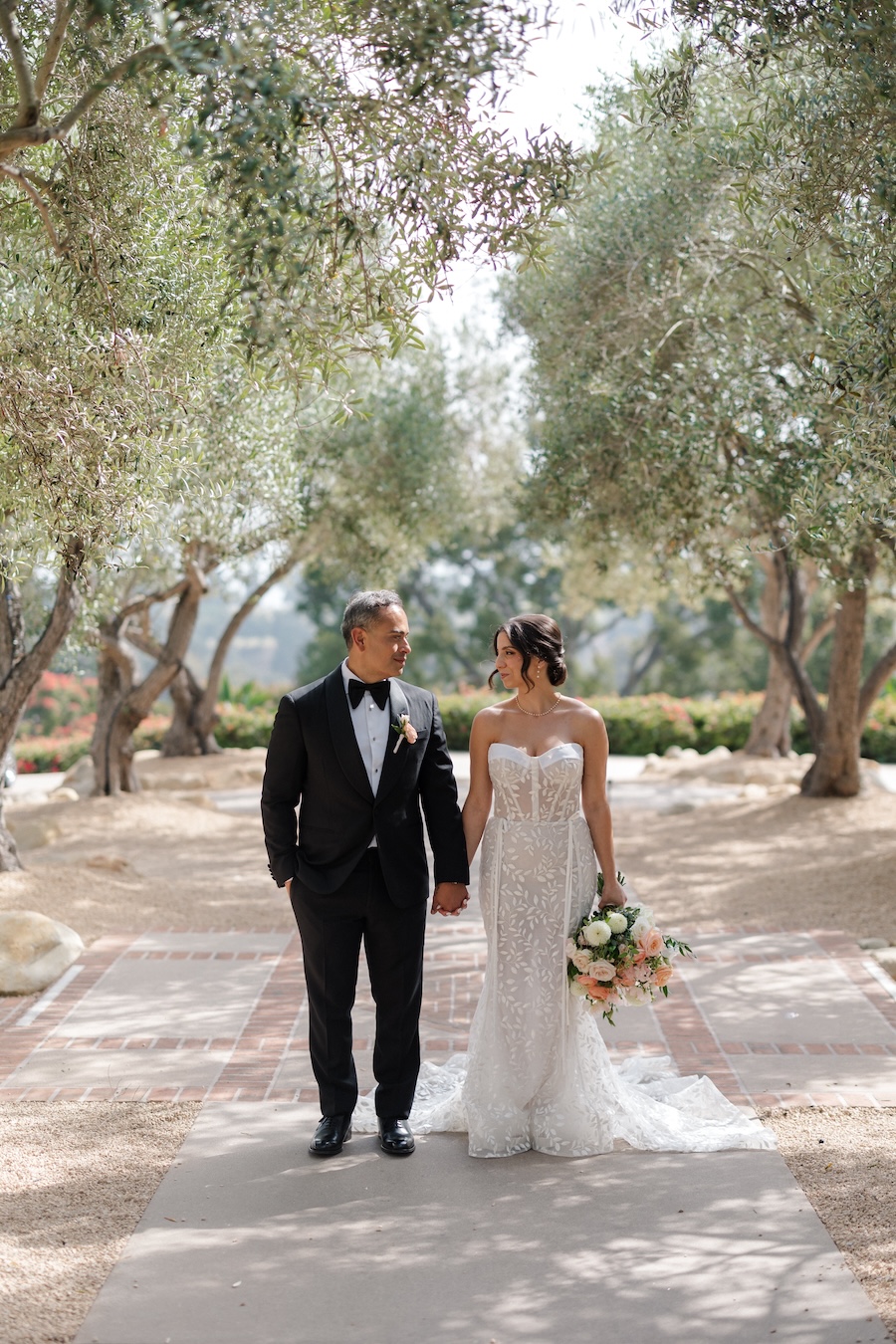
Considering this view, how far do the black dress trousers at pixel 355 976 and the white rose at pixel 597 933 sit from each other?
613mm

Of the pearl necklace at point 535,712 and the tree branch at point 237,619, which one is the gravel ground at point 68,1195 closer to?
the pearl necklace at point 535,712

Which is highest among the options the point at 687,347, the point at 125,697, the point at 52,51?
the point at 687,347

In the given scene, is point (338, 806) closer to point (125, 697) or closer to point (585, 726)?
point (585, 726)

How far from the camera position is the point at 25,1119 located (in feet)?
16.8

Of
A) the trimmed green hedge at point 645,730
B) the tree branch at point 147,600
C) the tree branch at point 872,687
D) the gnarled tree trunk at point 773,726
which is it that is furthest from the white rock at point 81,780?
the gnarled tree trunk at point 773,726

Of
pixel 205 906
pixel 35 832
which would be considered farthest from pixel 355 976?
pixel 35 832

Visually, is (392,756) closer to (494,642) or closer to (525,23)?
(494,642)

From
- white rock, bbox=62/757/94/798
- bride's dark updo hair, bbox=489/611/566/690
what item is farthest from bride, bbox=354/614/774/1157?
white rock, bbox=62/757/94/798

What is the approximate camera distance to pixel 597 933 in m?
4.64

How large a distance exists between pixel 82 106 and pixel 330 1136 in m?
3.54

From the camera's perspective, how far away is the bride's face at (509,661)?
472 cm

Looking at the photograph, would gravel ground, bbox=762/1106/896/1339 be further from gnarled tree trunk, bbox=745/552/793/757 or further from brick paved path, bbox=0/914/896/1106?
gnarled tree trunk, bbox=745/552/793/757

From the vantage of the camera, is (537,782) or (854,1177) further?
(537,782)

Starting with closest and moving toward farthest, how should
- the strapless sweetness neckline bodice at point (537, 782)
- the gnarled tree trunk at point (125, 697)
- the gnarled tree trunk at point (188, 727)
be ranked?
the strapless sweetness neckline bodice at point (537, 782) < the gnarled tree trunk at point (125, 697) < the gnarled tree trunk at point (188, 727)
